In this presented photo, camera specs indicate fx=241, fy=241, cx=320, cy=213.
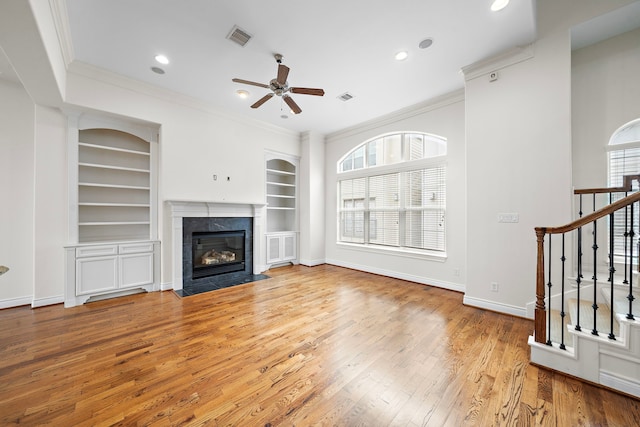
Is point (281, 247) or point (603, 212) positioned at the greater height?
point (603, 212)

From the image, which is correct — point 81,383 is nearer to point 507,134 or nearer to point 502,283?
point 502,283

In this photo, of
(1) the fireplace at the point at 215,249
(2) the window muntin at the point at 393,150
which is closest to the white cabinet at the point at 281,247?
(1) the fireplace at the point at 215,249

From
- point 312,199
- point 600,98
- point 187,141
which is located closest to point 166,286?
point 187,141

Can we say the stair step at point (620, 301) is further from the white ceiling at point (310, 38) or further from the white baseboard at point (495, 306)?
the white ceiling at point (310, 38)

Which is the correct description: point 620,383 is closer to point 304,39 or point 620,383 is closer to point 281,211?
point 304,39

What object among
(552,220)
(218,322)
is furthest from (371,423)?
(552,220)

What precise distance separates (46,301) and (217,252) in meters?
2.42

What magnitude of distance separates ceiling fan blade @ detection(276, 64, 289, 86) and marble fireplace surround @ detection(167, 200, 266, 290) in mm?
2663

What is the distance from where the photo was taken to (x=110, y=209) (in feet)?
13.4

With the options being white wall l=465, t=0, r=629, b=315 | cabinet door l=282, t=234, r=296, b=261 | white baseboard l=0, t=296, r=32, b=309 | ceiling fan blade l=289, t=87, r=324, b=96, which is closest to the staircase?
white wall l=465, t=0, r=629, b=315

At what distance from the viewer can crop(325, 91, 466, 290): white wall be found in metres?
4.01

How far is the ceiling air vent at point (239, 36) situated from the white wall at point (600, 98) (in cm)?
407

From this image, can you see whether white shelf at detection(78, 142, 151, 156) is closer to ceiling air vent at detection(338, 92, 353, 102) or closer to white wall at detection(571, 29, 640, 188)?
ceiling air vent at detection(338, 92, 353, 102)

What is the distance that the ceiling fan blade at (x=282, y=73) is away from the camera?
2.75m
